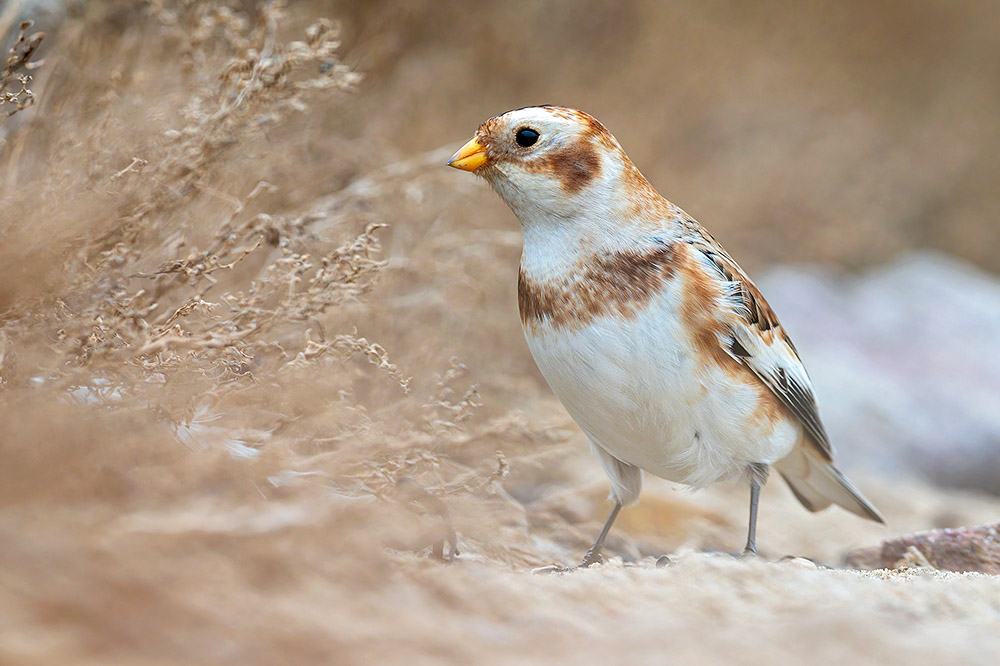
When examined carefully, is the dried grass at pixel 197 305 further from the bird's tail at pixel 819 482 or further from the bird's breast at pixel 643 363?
the bird's tail at pixel 819 482

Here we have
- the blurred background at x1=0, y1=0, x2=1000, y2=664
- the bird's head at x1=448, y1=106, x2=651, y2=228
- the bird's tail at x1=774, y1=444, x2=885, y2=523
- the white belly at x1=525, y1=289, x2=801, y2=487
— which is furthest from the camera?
the bird's tail at x1=774, y1=444, x2=885, y2=523

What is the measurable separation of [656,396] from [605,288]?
320mm

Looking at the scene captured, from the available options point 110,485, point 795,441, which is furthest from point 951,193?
point 110,485

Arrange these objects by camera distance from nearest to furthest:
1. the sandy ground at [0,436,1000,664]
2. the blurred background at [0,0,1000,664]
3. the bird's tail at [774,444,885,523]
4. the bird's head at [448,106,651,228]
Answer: the sandy ground at [0,436,1000,664] → the blurred background at [0,0,1000,664] → the bird's head at [448,106,651,228] → the bird's tail at [774,444,885,523]

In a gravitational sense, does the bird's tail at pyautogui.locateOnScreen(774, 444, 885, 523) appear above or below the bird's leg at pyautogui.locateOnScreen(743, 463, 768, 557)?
above

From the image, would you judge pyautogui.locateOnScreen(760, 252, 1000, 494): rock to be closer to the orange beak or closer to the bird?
the bird

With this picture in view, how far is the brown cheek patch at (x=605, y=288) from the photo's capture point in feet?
7.80

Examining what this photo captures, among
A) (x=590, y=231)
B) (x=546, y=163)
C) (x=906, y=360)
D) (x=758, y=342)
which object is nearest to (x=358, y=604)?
(x=590, y=231)

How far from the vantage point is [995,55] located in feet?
27.0

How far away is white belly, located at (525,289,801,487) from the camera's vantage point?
2.37 m

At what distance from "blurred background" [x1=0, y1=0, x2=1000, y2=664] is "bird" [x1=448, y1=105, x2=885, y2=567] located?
348 mm

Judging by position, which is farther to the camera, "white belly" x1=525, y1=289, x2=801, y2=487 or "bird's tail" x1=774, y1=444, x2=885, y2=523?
"bird's tail" x1=774, y1=444, x2=885, y2=523

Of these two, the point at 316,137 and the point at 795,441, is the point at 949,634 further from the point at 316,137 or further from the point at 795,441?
the point at 316,137

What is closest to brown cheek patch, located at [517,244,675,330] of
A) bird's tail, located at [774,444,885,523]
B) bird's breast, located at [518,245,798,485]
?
bird's breast, located at [518,245,798,485]
